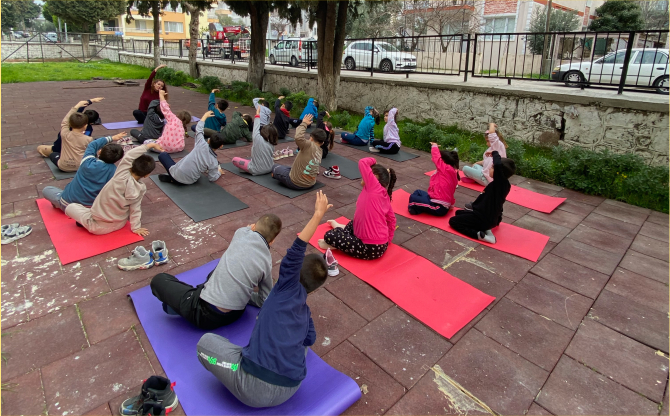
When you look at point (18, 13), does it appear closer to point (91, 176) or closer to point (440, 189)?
point (91, 176)

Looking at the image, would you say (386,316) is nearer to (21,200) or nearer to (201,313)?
(201,313)

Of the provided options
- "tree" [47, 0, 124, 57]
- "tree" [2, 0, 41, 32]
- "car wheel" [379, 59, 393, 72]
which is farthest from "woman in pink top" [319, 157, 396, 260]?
"tree" [2, 0, 41, 32]

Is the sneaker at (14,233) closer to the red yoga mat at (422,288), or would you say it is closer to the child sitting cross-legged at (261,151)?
the child sitting cross-legged at (261,151)

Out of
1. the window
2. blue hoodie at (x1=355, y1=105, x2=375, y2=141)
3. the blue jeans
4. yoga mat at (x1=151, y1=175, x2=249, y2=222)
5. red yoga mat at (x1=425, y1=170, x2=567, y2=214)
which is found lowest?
yoga mat at (x1=151, y1=175, x2=249, y2=222)

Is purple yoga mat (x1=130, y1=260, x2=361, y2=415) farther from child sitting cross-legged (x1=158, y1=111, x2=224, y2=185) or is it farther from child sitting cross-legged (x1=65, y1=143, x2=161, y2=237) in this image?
child sitting cross-legged (x1=158, y1=111, x2=224, y2=185)

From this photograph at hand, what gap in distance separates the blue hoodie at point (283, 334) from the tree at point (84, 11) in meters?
36.8

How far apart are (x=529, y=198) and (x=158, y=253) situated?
529 centimetres

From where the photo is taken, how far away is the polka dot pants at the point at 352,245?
388cm

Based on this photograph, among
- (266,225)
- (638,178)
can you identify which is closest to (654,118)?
(638,178)

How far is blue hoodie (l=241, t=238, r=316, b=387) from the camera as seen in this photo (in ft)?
6.56

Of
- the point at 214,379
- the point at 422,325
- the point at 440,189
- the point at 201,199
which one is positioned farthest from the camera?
the point at 201,199

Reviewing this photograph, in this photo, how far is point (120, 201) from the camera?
3982 mm

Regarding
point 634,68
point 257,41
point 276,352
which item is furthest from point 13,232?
point 634,68

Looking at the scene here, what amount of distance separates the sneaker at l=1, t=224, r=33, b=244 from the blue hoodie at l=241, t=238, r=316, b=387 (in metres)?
3.48
